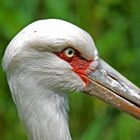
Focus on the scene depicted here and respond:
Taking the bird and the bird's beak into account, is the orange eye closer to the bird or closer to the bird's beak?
the bird

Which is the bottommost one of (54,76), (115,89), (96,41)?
(115,89)

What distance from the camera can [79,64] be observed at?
19.4 feet

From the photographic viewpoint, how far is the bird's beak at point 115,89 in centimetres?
593

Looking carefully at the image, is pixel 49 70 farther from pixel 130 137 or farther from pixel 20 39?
pixel 130 137

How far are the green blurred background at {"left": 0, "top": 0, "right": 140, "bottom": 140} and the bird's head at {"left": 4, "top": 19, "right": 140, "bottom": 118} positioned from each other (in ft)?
5.10

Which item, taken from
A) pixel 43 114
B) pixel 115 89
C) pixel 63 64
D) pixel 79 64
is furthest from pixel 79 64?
pixel 43 114

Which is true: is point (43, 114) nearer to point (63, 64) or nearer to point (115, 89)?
point (63, 64)

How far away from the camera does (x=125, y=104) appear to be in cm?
596

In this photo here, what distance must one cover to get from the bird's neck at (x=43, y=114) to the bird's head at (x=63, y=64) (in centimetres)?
7

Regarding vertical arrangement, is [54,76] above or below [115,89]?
above

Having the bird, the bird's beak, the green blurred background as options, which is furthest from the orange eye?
the green blurred background

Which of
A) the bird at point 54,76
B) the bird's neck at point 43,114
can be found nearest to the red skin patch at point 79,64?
the bird at point 54,76

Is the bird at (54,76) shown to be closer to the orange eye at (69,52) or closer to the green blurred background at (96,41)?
the orange eye at (69,52)

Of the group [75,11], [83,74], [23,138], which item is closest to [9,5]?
[75,11]
